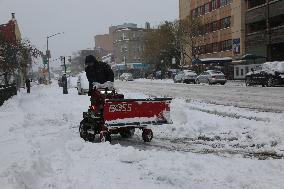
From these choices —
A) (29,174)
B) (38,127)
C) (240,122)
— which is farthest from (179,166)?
(38,127)

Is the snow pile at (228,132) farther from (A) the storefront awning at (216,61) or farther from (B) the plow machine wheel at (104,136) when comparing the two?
(A) the storefront awning at (216,61)

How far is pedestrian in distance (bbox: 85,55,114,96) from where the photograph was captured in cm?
1066

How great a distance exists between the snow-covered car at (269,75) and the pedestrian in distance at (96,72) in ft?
82.8

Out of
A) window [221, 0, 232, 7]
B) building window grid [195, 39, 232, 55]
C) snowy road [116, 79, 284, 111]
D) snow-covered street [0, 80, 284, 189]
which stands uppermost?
window [221, 0, 232, 7]

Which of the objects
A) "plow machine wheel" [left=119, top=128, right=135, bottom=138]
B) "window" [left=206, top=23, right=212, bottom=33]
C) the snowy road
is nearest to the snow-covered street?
"plow machine wheel" [left=119, top=128, right=135, bottom=138]

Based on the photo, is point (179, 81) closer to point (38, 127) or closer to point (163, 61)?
point (163, 61)

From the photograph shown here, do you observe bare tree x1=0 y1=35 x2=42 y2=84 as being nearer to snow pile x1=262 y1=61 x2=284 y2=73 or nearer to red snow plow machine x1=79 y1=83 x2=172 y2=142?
snow pile x1=262 y1=61 x2=284 y2=73

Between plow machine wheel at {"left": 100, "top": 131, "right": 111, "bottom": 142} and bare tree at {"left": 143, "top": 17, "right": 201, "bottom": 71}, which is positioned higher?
bare tree at {"left": 143, "top": 17, "right": 201, "bottom": 71}

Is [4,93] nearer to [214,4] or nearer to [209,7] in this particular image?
[214,4]

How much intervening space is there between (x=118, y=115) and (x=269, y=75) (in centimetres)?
2634

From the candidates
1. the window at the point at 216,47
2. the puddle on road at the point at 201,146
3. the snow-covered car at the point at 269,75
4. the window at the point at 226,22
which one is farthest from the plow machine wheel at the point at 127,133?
the window at the point at 216,47

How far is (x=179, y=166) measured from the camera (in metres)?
7.13

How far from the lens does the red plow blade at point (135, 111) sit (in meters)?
10.0

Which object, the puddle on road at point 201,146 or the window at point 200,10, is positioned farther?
the window at point 200,10
